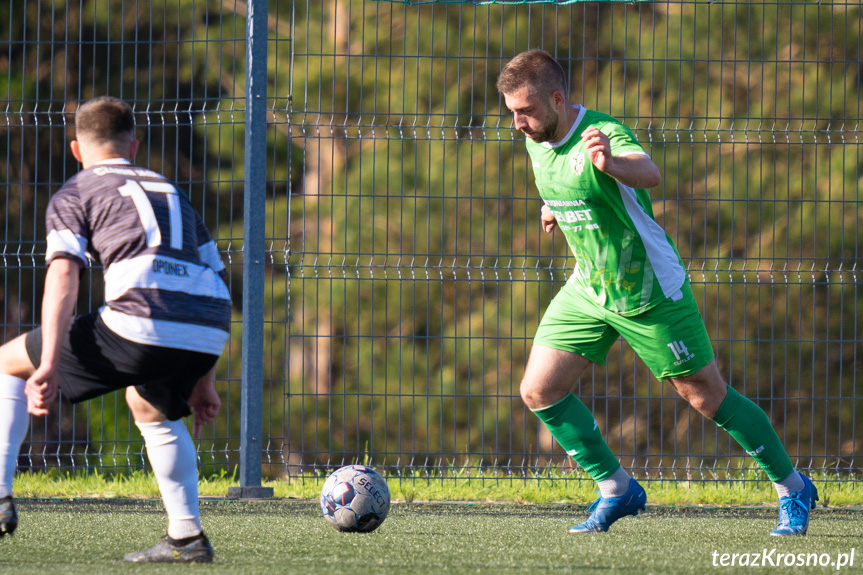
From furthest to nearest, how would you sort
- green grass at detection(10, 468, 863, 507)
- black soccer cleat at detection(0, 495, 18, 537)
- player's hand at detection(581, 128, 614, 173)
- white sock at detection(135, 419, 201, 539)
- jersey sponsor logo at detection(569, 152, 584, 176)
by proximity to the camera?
green grass at detection(10, 468, 863, 507) < jersey sponsor logo at detection(569, 152, 584, 176) < player's hand at detection(581, 128, 614, 173) < white sock at detection(135, 419, 201, 539) < black soccer cleat at detection(0, 495, 18, 537)

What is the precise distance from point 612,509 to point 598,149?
57.0 inches

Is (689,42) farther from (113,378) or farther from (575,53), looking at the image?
(113,378)

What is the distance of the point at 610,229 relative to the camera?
13.4 feet

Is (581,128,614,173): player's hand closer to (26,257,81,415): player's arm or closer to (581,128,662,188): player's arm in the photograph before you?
(581,128,662,188): player's arm

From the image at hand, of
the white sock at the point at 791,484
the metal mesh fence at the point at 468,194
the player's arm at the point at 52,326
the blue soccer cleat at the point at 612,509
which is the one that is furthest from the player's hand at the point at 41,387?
the metal mesh fence at the point at 468,194

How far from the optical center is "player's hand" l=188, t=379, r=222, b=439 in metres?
3.42

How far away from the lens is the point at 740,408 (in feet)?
13.7

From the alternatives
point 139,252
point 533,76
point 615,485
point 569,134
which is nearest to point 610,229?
point 569,134

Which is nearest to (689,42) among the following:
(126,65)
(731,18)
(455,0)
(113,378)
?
(731,18)

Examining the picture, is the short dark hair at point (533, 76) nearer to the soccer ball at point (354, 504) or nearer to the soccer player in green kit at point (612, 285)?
the soccer player in green kit at point (612, 285)

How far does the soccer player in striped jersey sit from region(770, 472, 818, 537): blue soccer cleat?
2171mm

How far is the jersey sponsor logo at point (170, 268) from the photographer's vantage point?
10.5ft

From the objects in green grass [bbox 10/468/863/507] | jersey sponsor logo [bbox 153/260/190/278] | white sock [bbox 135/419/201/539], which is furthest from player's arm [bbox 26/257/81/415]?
green grass [bbox 10/468/863/507]

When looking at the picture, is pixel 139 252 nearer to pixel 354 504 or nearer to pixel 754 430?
pixel 354 504
